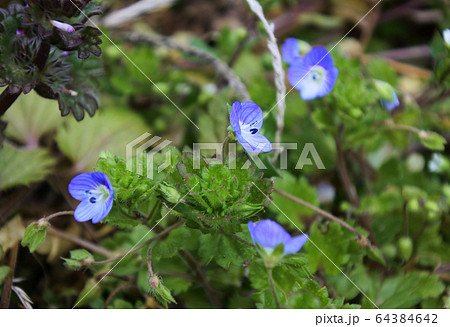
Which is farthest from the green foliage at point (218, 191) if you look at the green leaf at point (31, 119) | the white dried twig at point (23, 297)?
the green leaf at point (31, 119)

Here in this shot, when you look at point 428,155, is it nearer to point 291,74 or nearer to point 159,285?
point 291,74

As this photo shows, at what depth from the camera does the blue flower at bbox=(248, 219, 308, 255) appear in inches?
28.8

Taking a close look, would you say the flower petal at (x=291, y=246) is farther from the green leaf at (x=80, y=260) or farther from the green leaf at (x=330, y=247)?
the green leaf at (x=80, y=260)

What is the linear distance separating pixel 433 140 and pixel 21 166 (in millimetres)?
876

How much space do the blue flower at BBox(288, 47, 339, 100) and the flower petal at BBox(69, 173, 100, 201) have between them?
45 centimetres

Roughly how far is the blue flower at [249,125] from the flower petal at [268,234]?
4.6 inches

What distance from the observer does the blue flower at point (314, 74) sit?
38.2 inches

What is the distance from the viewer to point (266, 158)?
0.92 m

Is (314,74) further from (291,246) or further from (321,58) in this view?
(291,246)

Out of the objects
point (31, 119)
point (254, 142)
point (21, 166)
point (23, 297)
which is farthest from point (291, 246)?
point (31, 119)

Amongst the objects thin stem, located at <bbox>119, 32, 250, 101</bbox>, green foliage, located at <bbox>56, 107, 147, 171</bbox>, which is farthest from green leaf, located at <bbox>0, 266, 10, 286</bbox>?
thin stem, located at <bbox>119, 32, 250, 101</bbox>

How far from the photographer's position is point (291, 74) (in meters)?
1.03

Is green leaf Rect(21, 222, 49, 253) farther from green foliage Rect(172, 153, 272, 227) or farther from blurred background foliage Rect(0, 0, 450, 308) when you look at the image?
green foliage Rect(172, 153, 272, 227)

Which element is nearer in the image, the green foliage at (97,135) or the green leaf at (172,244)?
the green leaf at (172,244)
